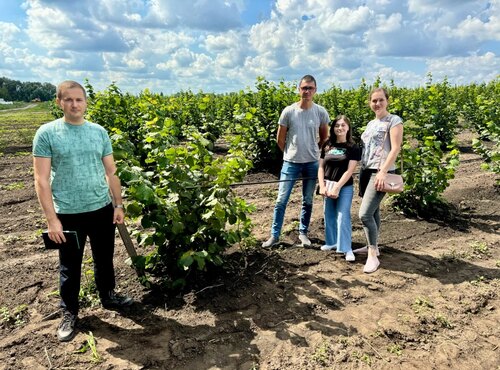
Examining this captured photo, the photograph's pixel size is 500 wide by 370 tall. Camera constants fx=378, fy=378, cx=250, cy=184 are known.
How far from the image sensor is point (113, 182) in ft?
9.98

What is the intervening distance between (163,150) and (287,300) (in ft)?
5.87

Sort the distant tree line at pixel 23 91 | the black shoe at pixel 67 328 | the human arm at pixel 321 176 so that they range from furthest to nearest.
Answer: the distant tree line at pixel 23 91 < the human arm at pixel 321 176 < the black shoe at pixel 67 328

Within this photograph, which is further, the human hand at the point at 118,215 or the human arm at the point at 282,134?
the human arm at the point at 282,134

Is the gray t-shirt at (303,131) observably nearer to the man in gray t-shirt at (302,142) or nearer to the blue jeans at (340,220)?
the man in gray t-shirt at (302,142)

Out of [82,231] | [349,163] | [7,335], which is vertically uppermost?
[349,163]

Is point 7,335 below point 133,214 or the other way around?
below

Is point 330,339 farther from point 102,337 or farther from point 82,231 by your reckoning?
point 82,231

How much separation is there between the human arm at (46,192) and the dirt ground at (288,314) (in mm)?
929

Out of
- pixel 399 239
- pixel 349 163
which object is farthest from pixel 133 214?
pixel 399 239

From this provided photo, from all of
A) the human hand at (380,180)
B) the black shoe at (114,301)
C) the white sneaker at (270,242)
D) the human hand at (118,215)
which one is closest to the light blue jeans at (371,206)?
the human hand at (380,180)

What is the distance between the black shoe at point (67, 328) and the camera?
9.73 ft

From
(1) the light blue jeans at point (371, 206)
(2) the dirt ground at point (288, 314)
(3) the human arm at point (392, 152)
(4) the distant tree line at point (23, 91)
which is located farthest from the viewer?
(4) the distant tree line at point (23, 91)

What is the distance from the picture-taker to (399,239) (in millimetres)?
5000

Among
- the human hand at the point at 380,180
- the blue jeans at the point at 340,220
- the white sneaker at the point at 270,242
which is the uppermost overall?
the human hand at the point at 380,180
